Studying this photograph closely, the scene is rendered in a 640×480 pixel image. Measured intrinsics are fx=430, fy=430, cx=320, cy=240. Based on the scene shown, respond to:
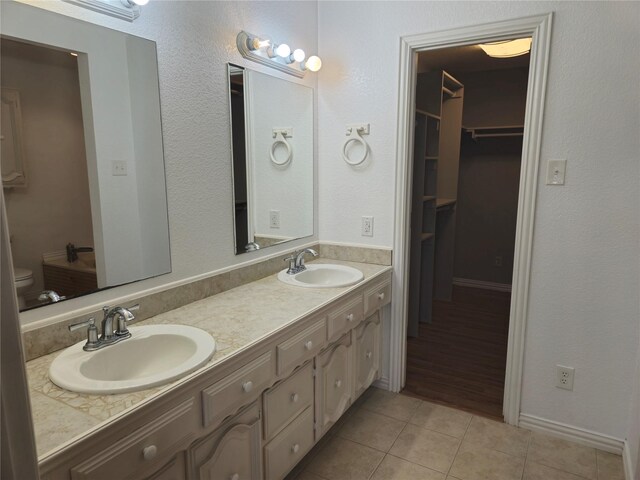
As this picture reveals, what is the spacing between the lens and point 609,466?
6.54 feet

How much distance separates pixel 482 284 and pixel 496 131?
1636 millimetres

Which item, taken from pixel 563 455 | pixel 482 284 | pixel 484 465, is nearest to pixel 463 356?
pixel 563 455

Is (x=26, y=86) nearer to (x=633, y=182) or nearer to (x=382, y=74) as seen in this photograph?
(x=382, y=74)

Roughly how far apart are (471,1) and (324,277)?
5.20 feet

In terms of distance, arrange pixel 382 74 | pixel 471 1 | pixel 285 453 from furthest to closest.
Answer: pixel 382 74 → pixel 471 1 → pixel 285 453

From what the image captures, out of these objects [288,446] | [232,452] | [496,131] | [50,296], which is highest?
[496,131]

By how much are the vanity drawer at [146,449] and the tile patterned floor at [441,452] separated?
0.95 m

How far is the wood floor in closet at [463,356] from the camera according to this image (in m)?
2.57

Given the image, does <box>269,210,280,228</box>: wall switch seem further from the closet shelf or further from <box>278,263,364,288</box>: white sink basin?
the closet shelf

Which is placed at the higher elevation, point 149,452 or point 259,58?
point 259,58

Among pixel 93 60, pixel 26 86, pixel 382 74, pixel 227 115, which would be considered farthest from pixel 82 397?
pixel 382 74

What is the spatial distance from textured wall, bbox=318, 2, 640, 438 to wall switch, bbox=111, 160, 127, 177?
1.39 m

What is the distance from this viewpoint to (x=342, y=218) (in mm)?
2619

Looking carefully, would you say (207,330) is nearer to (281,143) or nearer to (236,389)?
(236,389)
